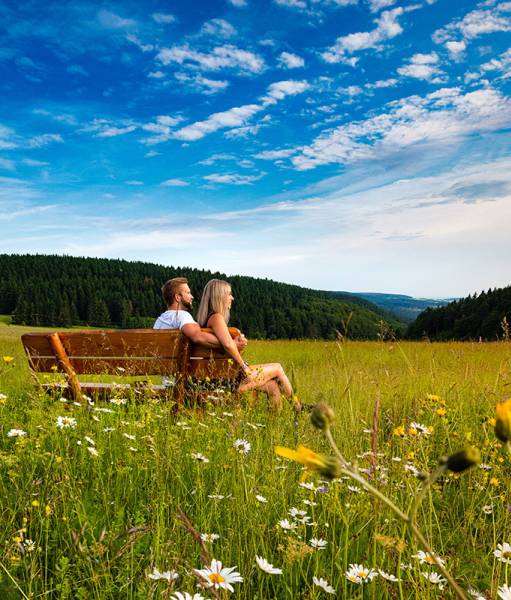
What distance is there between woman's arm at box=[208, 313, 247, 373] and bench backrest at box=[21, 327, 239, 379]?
0.28 ft

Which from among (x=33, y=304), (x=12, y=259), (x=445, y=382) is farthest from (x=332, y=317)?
(x=445, y=382)

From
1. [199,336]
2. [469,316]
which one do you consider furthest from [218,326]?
[469,316]

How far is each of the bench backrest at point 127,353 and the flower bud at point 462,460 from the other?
13.4 ft

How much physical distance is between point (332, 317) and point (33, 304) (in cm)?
5705

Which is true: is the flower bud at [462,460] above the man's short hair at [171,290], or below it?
below

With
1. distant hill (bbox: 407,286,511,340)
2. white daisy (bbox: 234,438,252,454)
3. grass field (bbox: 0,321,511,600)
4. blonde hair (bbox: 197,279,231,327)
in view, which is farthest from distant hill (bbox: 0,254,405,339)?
white daisy (bbox: 234,438,252,454)

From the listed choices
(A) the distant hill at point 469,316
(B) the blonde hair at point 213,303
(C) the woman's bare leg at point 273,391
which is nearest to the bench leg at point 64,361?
(B) the blonde hair at point 213,303

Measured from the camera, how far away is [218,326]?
4941 mm

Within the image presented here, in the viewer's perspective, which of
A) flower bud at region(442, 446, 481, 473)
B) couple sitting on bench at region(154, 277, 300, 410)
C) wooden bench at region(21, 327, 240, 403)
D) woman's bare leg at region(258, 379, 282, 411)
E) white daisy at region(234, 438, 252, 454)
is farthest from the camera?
woman's bare leg at region(258, 379, 282, 411)

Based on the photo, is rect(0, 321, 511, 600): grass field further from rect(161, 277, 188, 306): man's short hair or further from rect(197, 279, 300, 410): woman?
rect(161, 277, 188, 306): man's short hair

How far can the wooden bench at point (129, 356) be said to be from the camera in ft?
15.3

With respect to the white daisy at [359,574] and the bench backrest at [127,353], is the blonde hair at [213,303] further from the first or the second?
the white daisy at [359,574]

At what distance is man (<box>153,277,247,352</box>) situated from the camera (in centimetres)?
473

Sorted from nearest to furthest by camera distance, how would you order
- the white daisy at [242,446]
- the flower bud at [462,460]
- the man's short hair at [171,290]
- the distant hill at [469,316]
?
the flower bud at [462,460] < the white daisy at [242,446] < the man's short hair at [171,290] < the distant hill at [469,316]
